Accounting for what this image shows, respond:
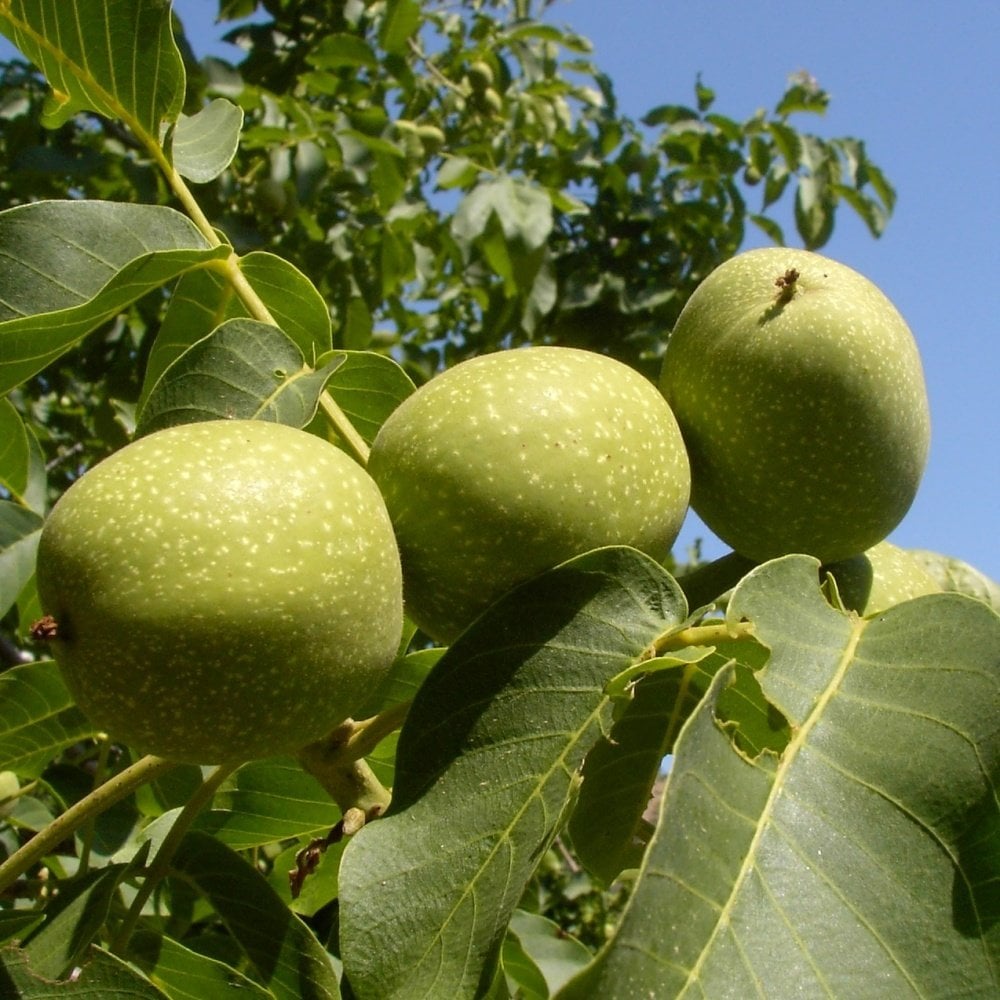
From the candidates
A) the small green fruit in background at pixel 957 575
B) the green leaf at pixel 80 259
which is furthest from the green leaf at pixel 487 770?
the small green fruit in background at pixel 957 575

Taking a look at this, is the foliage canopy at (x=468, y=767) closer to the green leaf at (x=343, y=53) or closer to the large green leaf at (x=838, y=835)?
the large green leaf at (x=838, y=835)

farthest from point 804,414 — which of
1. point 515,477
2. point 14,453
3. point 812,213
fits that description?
point 812,213

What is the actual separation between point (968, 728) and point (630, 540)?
422 mm

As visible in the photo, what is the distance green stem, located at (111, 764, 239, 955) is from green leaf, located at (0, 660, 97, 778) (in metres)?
0.34

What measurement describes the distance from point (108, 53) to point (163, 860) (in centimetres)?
107

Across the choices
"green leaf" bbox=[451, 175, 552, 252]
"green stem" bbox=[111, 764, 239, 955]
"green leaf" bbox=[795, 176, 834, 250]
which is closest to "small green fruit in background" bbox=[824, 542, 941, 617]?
"green stem" bbox=[111, 764, 239, 955]

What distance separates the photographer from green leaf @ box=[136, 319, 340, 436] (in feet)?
4.45

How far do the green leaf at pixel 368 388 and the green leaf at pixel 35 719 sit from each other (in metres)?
0.56

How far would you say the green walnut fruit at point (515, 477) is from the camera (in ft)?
4.04

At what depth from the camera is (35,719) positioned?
1724mm

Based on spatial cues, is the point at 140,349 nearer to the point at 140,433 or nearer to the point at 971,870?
the point at 140,433

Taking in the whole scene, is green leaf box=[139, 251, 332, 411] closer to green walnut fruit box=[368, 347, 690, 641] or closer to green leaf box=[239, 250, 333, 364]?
green leaf box=[239, 250, 333, 364]

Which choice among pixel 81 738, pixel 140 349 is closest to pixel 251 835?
pixel 81 738

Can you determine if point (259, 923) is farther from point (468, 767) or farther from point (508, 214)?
point (508, 214)
